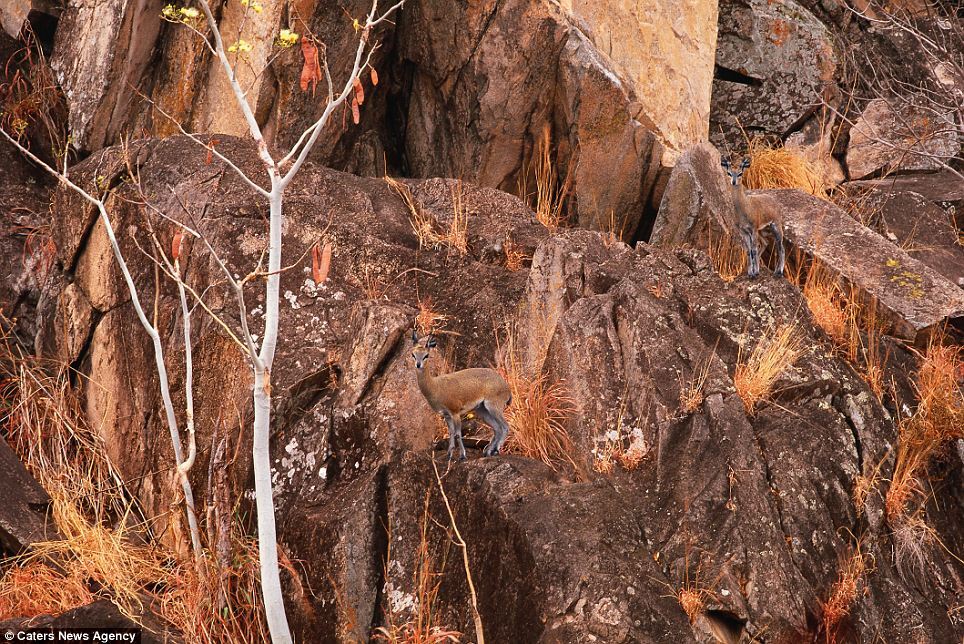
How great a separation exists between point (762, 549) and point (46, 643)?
535cm

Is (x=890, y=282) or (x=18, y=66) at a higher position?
(x=18, y=66)

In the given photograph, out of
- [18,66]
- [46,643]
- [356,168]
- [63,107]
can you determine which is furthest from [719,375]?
[18,66]

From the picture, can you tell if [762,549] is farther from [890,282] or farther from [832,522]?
[890,282]

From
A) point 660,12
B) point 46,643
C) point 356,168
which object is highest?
point 660,12

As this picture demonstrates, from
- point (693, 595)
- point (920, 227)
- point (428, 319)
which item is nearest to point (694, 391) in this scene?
point (693, 595)

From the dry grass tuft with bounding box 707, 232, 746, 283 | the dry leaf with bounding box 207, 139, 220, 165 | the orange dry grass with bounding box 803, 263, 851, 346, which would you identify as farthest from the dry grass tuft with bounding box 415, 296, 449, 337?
the orange dry grass with bounding box 803, 263, 851, 346

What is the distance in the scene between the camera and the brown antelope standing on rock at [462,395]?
8.26 metres

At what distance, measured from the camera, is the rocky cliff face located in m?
7.45

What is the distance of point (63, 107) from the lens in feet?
42.0

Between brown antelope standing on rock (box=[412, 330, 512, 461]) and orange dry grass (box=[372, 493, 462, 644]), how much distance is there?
29.6 inches

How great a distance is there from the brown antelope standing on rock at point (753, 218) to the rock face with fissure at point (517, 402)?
897 mm

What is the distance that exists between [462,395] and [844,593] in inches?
125

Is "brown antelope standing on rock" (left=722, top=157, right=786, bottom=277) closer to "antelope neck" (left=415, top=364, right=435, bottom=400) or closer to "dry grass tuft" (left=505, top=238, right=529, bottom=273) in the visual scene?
"dry grass tuft" (left=505, top=238, right=529, bottom=273)

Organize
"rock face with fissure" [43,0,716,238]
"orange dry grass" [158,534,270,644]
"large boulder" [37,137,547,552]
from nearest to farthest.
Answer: "orange dry grass" [158,534,270,644], "large boulder" [37,137,547,552], "rock face with fissure" [43,0,716,238]
